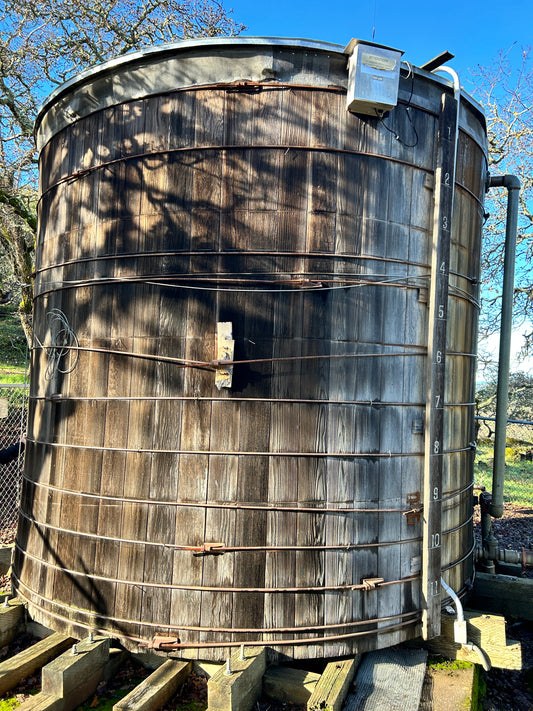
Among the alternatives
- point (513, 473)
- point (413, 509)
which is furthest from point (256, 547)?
point (513, 473)

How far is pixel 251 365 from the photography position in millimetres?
4750

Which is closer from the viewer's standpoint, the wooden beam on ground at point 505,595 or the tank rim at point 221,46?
the tank rim at point 221,46

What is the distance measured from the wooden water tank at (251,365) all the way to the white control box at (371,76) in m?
0.16

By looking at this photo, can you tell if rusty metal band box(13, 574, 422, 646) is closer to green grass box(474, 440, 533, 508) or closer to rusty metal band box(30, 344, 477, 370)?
rusty metal band box(30, 344, 477, 370)

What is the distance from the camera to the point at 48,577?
5203 millimetres

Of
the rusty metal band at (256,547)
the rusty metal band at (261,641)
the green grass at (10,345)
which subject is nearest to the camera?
the rusty metal band at (261,641)

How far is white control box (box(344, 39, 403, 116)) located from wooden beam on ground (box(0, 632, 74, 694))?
555cm

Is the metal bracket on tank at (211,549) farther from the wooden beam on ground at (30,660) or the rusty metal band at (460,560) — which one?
the rusty metal band at (460,560)

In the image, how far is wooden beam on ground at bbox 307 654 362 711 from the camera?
12.8 ft

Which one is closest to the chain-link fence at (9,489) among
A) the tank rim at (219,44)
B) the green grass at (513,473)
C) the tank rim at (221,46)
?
the tank rim at (221,46)

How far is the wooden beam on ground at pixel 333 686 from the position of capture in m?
3.90

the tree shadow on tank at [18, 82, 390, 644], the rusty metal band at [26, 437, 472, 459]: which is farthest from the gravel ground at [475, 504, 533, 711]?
the rusty metal band at [26, 437, 472, 459]

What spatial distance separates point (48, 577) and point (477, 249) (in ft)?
19.1

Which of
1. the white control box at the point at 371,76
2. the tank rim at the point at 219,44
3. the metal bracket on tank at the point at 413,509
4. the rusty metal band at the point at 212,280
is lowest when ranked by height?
the metal bracket on tank at the point at 413,509
